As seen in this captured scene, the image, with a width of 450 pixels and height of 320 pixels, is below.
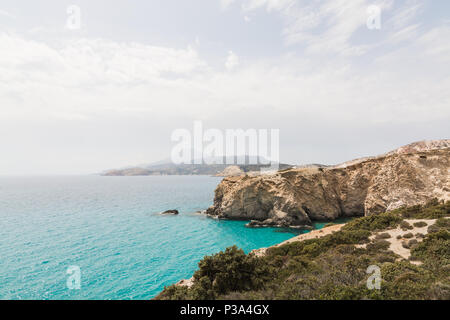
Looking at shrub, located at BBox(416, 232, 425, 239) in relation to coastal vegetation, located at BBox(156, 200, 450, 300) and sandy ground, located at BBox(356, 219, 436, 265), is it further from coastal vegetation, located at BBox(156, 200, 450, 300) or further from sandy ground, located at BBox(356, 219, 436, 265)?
coastal vegetation, located at BBox(156, 200, 450, 300)

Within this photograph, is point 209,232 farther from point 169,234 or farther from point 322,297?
point 322,297

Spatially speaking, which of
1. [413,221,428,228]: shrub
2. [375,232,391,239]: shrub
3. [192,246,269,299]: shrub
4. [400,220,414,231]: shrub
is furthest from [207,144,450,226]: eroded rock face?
[192,246,269,299]: shrub

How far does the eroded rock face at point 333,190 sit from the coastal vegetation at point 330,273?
2081 centimetres

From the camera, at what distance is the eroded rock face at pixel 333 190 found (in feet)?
116

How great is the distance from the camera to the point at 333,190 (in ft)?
151

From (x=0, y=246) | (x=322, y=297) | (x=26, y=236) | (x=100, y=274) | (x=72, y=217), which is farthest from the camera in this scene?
(x=72, y=217)

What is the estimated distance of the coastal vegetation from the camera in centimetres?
804

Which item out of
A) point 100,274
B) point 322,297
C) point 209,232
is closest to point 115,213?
point 209,232

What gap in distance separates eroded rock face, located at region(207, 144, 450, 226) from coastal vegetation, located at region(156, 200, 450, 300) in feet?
68.3

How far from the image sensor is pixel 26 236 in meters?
34.7

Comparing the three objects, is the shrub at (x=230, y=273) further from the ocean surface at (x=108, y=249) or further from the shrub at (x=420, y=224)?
the shrub at (x=420, y=224)

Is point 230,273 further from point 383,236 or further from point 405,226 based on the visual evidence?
point 405,226

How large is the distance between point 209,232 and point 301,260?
25.3 meters

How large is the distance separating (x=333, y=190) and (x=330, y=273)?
130 ft
